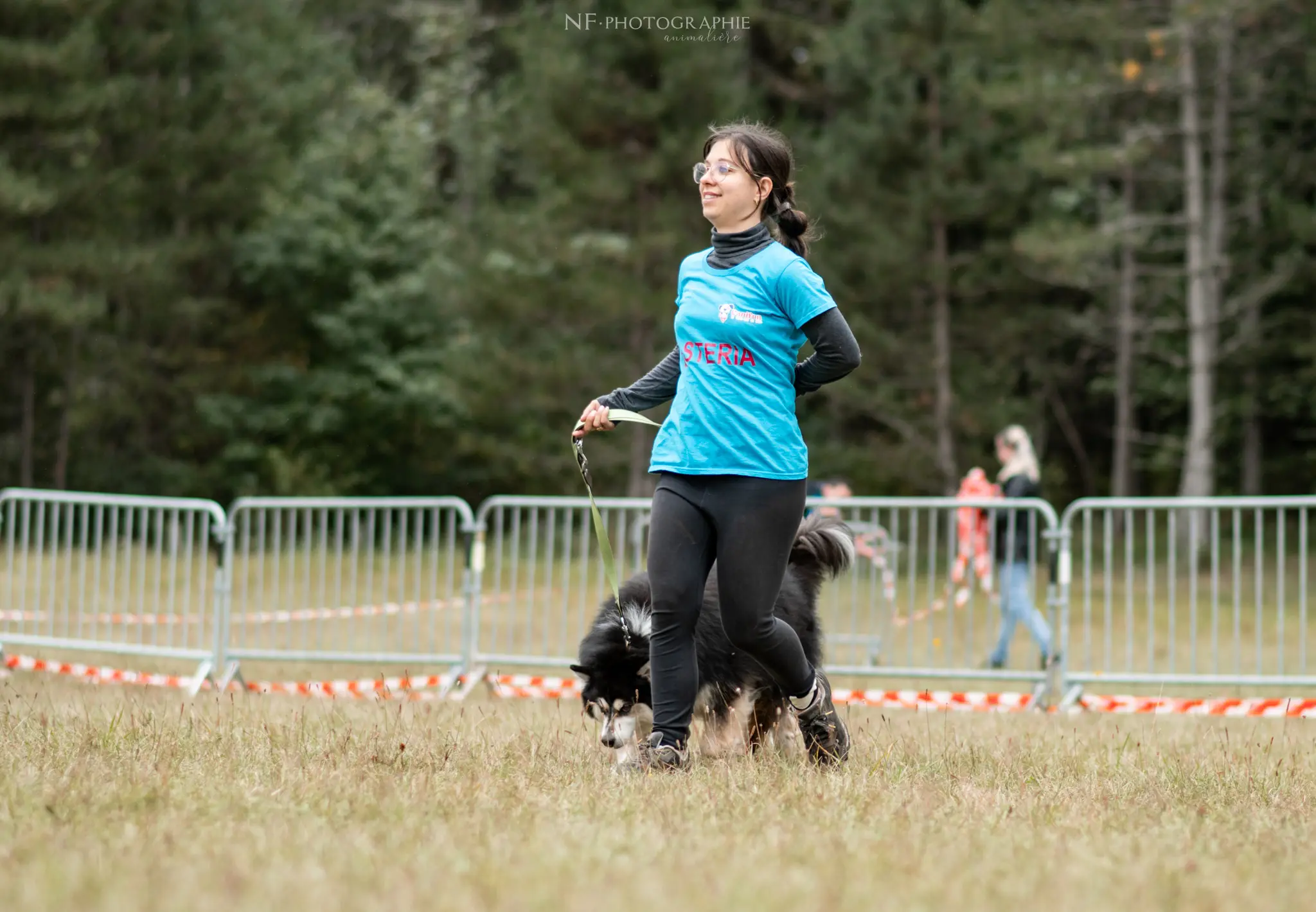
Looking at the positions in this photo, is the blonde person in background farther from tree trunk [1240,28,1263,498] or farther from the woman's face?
tree trunk [1240,28,1263,498]

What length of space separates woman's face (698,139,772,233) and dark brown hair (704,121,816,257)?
0.02m

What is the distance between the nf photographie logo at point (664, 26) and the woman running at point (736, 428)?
19.2 m

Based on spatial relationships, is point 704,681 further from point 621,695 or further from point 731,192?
point 731,192

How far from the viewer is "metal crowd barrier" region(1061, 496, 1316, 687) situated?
8.85m

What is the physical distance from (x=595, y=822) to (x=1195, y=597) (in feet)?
21.8

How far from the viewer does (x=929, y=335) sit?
81.5 feet

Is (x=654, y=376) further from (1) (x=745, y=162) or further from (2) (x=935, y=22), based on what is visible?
(2) (x=935, y=22)

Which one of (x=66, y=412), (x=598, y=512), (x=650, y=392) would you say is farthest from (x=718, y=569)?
(x=66, y=412)

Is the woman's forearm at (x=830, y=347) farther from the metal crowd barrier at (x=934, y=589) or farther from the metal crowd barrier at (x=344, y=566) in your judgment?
the metal crowd barrier at (x=344, y=566)

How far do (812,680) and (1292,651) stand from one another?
8324 mm

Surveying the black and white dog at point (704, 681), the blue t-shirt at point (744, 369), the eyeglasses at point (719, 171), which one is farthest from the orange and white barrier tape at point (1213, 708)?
the eyeglasses at point (719, 171)

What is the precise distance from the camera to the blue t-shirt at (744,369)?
4566 millimetres

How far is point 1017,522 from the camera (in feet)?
33.9

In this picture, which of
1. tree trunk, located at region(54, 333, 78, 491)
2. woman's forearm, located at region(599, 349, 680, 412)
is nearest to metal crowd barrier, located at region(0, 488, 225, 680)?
woman's forearm, located at region(599, 349, 680, 412)
